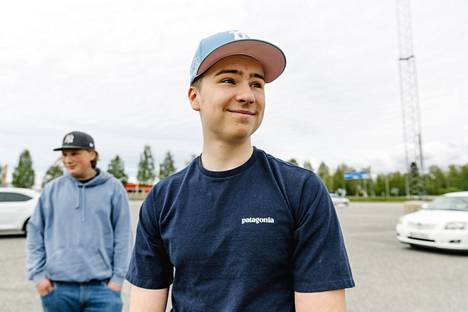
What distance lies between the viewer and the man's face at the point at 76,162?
2852mm

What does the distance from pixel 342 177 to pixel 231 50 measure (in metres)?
107

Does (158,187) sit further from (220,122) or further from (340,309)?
(340,309)

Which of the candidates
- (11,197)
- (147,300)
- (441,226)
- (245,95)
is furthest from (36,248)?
(11,197)

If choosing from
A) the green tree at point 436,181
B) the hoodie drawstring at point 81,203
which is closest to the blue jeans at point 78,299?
the hoodie drawstring at point 81,203

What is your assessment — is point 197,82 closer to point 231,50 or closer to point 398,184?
point 231,50

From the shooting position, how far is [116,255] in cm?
280

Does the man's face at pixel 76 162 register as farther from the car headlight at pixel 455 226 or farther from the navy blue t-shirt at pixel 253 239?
the car headlight at pixel 455 226

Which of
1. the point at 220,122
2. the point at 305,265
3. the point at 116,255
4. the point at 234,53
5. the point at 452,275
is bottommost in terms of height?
the point at 452,275

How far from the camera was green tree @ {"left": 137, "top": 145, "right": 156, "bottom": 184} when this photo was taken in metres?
78.9

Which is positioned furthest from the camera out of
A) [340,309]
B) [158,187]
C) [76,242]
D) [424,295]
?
[424,295]

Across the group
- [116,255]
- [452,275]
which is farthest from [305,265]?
[452,275]

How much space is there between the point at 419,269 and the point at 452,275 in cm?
62

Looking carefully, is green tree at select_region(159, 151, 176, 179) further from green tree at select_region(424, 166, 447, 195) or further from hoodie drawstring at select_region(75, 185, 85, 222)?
hoodie drawstring at select_region(75, 185, 85, 222)

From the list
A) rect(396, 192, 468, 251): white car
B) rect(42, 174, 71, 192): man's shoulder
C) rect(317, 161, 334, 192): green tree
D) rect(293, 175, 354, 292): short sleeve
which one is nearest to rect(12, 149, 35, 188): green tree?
rect(317, 161, 334, 192): green tree
